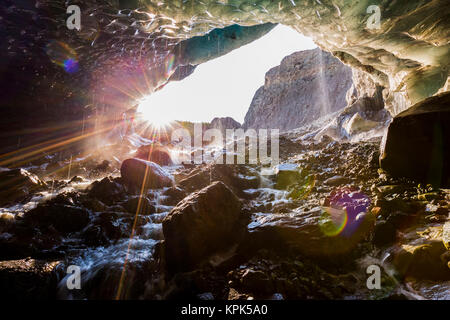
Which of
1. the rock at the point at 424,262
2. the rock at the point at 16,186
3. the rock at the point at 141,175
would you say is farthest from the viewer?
the rock at the point at 141,175

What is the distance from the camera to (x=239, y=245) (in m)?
3.88

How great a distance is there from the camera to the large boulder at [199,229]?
11.7ft

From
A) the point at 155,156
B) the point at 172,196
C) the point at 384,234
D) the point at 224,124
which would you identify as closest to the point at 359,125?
the point at 384,234

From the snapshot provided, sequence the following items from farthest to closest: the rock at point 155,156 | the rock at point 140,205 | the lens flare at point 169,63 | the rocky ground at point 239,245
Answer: the rock at point 155,156 → the lens flare at point 169,63 → the rock at point 140,205 → the rocky ground at point 239,245

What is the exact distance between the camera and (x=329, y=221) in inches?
137

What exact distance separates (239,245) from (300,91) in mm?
39071

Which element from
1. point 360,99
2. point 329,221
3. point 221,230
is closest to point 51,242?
point 221,230

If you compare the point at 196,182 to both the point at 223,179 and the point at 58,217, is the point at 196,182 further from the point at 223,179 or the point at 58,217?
the point at 58,217

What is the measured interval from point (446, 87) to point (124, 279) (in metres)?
8.92

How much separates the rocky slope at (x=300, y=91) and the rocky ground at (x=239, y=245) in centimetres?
3033

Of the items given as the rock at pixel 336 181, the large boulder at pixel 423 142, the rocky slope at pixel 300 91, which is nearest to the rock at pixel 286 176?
the rock at pixel 336 181

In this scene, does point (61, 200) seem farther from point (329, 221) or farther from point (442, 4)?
point (442, 4)

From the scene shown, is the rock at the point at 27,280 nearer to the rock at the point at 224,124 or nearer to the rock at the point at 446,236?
the rock at the point at 446,236

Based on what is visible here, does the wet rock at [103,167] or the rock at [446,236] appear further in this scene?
the wet rock at [103,167]
